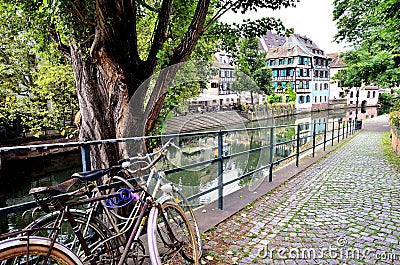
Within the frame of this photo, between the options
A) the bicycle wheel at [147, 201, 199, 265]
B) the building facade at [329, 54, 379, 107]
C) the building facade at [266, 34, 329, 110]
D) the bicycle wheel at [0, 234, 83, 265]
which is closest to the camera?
the bicycle wheel at [0, 234, 83, 265]

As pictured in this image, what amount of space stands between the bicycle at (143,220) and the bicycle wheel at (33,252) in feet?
0.09

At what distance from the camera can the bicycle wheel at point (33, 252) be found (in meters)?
1.19

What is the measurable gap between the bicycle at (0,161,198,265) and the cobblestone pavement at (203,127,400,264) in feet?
1.35

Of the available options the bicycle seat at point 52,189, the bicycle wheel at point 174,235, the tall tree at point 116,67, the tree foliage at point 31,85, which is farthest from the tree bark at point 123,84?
the tree foliage at point 31,85

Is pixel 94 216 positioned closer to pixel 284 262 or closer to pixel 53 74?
pixel 284 262

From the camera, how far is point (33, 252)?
1.26m

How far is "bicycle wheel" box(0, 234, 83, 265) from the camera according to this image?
1.19m

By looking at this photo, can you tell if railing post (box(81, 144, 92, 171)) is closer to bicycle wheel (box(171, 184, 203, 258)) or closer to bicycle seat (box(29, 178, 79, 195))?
bicycle seat (box(29, 178, 79, 195))

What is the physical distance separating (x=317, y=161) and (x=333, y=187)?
8.58 ft

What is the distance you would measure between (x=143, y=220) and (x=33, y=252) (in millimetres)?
701

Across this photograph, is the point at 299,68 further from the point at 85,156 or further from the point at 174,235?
the point at 85,156

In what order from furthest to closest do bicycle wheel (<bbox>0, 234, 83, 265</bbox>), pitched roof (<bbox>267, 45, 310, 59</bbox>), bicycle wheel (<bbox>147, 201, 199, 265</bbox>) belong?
pitched roof (<bbox>267, 45, 310, 59</bbox>) → bicycle wheel (<bbox>147, 201, 199, 265</bbox>) → bicycle wheel (<bbox>0, 234, 83, 265</bbox>)

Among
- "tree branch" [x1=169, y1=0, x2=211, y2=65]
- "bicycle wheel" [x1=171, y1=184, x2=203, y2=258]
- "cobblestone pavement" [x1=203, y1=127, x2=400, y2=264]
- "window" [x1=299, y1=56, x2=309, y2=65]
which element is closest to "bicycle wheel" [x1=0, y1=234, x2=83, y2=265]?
"bicycle wheel" [x1=171, y1=184, x2=203, y2=258]

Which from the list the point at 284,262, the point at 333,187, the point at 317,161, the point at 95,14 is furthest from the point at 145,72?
the point at 317,161
